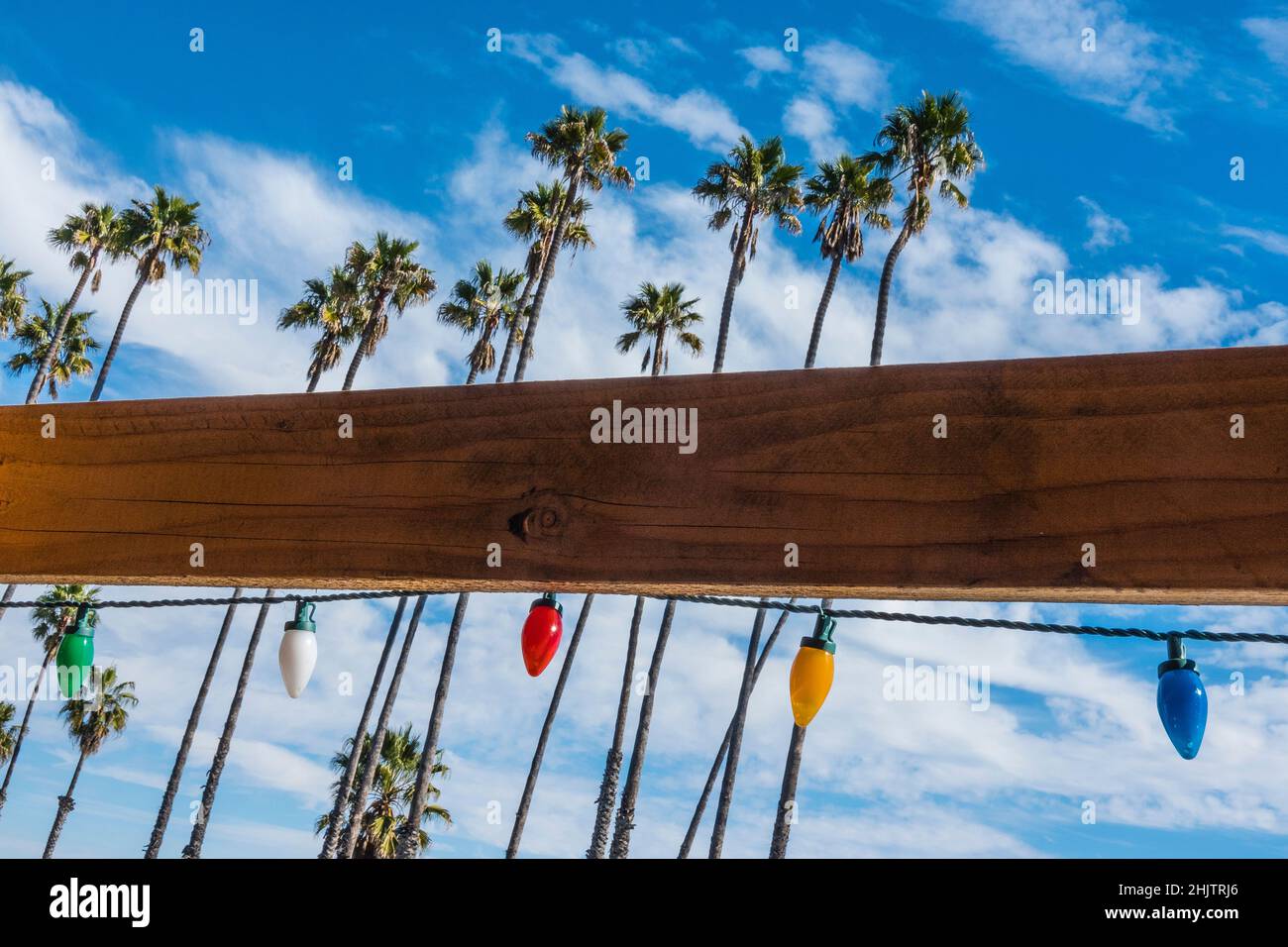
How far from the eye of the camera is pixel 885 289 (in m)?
21.4

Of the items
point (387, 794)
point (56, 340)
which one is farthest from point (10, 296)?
point (387, 794)

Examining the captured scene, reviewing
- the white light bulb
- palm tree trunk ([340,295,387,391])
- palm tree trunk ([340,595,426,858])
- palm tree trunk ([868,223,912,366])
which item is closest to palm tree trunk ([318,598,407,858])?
palm tree trunk ([340,595,426,858])

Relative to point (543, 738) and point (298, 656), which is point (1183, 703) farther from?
point (543, 738)

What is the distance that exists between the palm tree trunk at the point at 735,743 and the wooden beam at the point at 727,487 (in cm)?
2010

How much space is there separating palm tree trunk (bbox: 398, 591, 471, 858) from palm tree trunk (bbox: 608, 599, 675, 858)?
456 cm

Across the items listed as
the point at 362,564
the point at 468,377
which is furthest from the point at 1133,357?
the point at 468,377

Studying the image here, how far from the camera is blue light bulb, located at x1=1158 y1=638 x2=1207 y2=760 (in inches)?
66.6

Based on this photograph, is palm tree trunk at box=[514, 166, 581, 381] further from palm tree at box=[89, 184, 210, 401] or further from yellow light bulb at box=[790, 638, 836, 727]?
yellow light bulb at box=[790, 638, 836, 727]

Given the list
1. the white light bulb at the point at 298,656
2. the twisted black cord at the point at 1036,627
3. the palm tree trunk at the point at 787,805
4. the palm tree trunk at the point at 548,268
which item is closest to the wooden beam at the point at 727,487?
the twisted black cord at the point at 1036,627

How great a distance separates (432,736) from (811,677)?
22.5 meters

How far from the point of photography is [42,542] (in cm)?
160

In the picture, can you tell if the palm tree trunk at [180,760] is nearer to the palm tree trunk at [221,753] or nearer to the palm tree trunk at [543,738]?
the palm tree trunk at [221,753]
